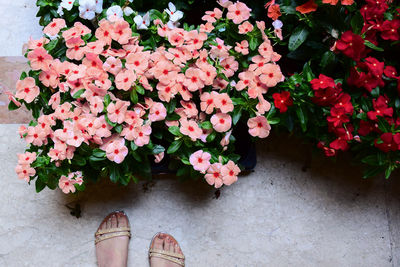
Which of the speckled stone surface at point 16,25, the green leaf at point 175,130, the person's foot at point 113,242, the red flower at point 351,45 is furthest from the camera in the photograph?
the speckled stone surface at point 16,25

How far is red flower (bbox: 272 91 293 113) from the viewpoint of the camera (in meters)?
1.30

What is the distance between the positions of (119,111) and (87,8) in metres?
0.38

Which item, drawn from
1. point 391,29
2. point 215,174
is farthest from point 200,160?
point 391,29

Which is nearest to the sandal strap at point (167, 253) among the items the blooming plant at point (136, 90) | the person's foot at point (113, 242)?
the person's foot at point (113, 242)

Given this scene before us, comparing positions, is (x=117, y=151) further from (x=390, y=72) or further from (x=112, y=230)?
(x=390, y=72)

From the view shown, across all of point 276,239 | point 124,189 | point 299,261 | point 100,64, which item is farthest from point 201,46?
point 299,261

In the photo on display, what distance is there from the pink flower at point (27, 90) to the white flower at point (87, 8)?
0.91 ft

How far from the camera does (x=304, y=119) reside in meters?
1.34

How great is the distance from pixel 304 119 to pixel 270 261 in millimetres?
751

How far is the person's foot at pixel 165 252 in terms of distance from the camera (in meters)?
1.73

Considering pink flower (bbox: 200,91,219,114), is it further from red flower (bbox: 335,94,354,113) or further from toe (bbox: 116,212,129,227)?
toe (bbox: 116,212,129,227)

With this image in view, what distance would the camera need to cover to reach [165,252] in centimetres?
173

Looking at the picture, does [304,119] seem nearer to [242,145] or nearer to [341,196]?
[242,145]

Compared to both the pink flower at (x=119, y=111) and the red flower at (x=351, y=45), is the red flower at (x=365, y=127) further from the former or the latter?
the pink flower at (x=119, y=111)
